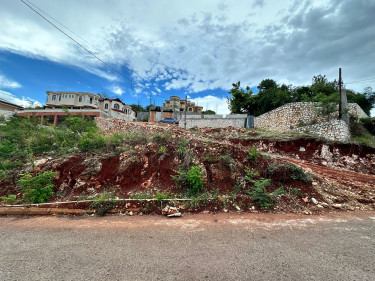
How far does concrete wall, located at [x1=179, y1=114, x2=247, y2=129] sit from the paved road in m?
13.1

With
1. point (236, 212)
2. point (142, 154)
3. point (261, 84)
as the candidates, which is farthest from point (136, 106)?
point (236, 212)

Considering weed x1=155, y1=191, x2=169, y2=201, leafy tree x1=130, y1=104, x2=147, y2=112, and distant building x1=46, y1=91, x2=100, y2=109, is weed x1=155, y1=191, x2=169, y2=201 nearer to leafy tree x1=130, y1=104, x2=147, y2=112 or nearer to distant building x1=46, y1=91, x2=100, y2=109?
distant building x1=46, y1=91, x2=100, y2=109

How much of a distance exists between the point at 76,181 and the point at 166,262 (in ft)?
14.2

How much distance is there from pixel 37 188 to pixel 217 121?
48.5ft

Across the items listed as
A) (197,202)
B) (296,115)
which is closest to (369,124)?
(296,115)

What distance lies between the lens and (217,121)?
16.3m

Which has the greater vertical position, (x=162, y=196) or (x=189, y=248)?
(x=162, y=196)

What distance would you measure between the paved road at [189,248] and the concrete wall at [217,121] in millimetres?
13075

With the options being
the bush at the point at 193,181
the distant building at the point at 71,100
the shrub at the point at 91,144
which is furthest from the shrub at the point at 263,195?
the distant building at the point at 71,100

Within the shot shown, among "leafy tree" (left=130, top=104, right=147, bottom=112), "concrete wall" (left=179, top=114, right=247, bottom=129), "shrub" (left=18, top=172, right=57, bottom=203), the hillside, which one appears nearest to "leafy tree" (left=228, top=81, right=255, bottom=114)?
"concrete wall" (left=179, top=114, right=247, bottom=129)

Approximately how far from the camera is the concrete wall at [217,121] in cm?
1584

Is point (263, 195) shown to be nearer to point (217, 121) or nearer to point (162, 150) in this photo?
point (162, 150)

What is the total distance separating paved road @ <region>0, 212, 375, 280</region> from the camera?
1.78 meters

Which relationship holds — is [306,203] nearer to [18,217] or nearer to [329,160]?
[329,160]
